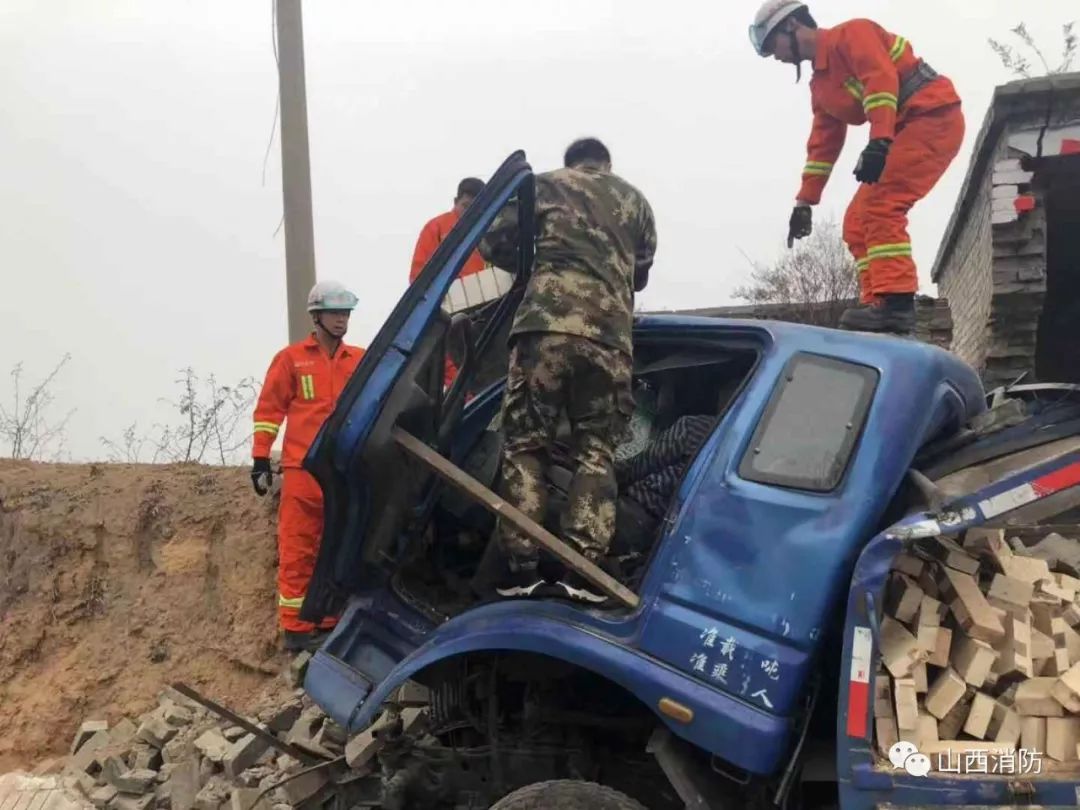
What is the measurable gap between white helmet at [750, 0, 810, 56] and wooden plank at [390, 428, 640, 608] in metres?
3.06

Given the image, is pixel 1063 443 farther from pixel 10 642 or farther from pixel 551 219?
pixel 10 642

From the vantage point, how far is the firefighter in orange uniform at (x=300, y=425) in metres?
5.34

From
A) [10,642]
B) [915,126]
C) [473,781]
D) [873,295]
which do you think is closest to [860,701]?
[473,781]

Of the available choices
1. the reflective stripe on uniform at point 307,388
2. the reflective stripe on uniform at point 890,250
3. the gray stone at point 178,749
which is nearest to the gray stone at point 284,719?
the gray stone at point 178,749

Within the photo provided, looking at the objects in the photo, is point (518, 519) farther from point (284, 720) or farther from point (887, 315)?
point (887, 315)

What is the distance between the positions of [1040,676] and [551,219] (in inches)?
81.2

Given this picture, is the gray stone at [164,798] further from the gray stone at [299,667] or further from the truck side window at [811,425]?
the truck side window at [811,425]

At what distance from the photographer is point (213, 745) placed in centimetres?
465

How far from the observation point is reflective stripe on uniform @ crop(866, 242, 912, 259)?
4680 millimetres

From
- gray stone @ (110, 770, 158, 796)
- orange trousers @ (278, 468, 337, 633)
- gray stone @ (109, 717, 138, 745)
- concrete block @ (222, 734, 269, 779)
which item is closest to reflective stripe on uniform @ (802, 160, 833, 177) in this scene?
orange trousers @ (278, 468, 337, 633)

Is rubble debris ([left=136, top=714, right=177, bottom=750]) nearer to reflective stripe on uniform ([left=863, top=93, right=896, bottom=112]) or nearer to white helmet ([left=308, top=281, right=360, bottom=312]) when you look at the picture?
white helmet ([left=308, top=281, right=360, bottom=312])

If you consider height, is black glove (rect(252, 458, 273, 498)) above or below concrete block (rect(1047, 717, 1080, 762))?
above

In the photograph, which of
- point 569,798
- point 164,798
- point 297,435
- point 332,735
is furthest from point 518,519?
point 297,435

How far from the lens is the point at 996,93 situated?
19.5 feet
